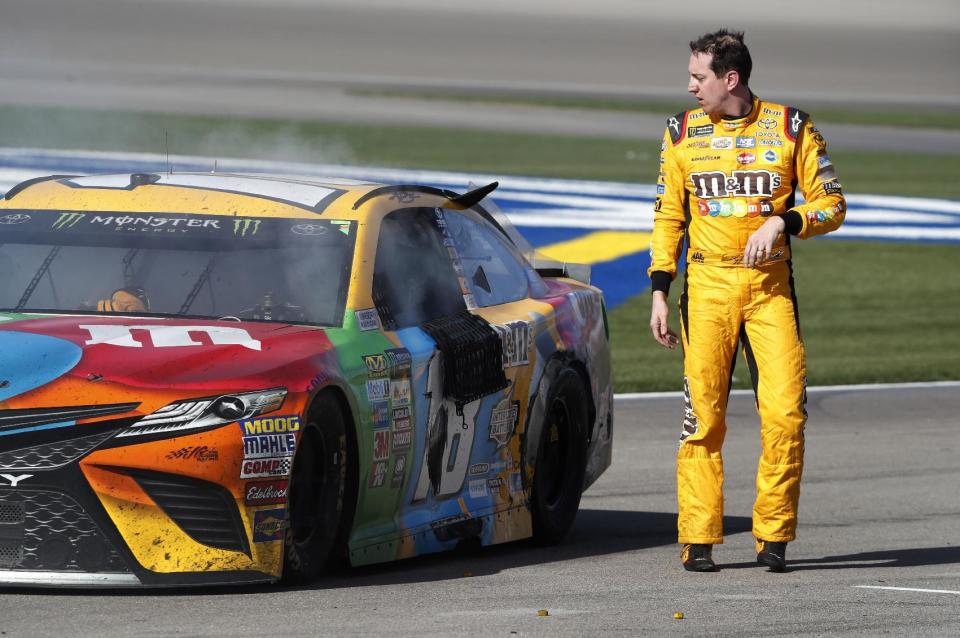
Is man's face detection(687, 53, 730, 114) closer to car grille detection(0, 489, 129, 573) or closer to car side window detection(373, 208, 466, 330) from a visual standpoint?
car side window detection(373, 208, 466, 330)

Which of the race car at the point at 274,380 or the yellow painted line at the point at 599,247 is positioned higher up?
the race car at the point at 274,380

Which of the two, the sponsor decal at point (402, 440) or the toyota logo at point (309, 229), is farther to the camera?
the toyota logo at point (309, 229)

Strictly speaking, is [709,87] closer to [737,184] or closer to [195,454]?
[737,184]

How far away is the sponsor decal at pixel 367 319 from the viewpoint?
627cm

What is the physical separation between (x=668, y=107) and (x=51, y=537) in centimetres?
3476

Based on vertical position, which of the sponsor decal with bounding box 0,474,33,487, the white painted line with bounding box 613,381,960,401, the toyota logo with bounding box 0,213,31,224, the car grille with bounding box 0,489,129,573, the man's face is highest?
the man's face

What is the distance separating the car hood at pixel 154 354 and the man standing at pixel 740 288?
1478mm

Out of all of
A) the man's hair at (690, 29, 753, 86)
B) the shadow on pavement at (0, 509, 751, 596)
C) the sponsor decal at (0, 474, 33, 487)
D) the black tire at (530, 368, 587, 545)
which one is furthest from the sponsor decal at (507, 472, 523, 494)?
the sponsor decal at (0, 474, 33, 487)

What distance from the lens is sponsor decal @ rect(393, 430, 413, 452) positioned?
6211 mm

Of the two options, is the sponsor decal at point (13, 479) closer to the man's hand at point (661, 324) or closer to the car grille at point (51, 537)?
the car grille at point (51, 537)

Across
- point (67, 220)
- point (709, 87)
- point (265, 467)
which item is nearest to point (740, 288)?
point (709, 87)

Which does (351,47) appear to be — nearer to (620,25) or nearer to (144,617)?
(620,25)

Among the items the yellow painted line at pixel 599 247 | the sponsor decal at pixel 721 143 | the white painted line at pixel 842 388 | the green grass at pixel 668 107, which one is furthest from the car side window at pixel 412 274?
the green grass at pixel 668 107

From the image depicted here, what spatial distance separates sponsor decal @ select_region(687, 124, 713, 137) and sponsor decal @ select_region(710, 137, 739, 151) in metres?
0.04
